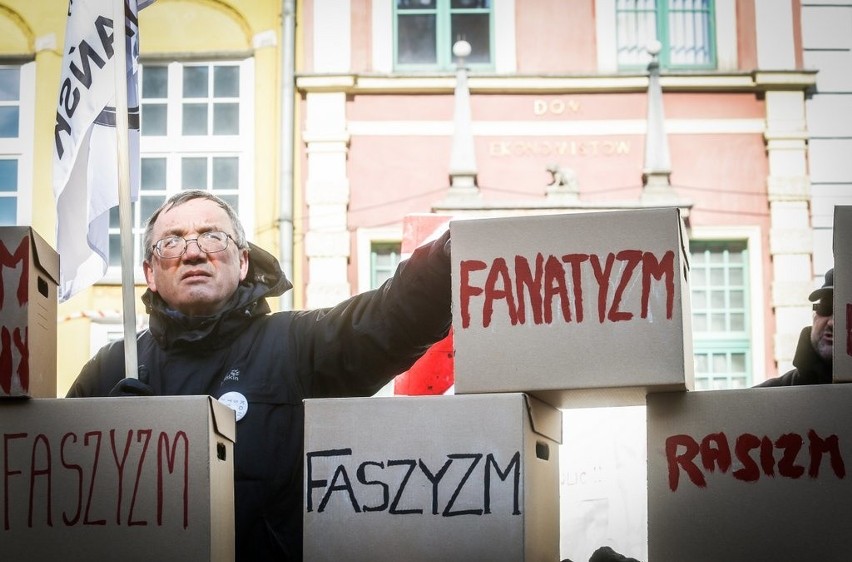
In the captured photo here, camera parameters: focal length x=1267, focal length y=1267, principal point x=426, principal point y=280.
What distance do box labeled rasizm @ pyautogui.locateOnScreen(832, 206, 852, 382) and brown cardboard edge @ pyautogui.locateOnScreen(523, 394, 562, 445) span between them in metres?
0.44

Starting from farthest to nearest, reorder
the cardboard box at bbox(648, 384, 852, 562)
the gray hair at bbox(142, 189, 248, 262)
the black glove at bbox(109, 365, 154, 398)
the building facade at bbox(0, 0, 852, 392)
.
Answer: the building facade at bbox(0, 0, 852, 392) < the gray hair at bbox(142, 189, 248, 262) < the black glove at bbox(109, 365, 154, 398) < the cardboard box at bbox(648, 384, 852, 562)

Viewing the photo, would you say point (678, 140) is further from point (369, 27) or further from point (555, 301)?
point (555, 301)

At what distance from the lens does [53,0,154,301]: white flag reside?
105 inches

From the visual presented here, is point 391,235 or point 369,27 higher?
point 369,27

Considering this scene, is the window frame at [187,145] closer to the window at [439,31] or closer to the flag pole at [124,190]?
the window at [439,31]

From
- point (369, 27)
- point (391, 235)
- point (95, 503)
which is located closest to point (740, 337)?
point (391, 235)

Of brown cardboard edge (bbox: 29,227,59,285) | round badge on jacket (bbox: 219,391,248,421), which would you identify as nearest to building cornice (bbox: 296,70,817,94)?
round badge on jacket (bbox: 219,391,248,421)

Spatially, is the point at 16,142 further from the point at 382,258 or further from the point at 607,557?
the point at 607,557

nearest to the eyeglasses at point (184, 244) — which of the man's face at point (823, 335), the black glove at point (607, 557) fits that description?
the black glove at point (607, 557)

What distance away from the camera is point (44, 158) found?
847 cm

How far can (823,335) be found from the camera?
3.16 meters

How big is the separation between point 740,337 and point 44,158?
4819mm

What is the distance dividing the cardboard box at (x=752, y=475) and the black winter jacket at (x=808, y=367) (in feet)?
4.22

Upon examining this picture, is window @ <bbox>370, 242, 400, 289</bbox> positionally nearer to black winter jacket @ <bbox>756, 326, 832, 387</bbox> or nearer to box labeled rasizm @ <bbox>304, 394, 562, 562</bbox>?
black winter jacket @ <bbox>756, 326, 832, 387</bbox>
